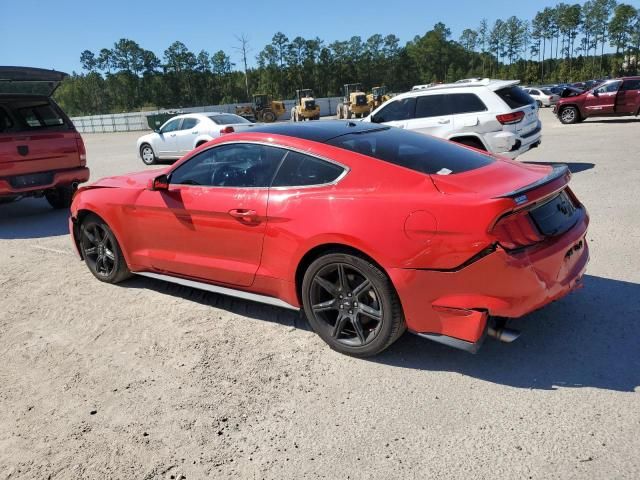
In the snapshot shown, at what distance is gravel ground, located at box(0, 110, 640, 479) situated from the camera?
2648 millimetres

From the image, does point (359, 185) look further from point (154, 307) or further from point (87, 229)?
point (87, 229)

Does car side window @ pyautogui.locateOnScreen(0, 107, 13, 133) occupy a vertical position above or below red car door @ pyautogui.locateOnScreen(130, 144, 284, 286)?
above

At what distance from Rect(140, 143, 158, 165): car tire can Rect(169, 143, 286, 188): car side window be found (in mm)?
13959

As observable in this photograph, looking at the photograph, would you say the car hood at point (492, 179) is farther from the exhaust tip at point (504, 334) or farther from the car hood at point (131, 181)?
the car hood at point (131, 181)

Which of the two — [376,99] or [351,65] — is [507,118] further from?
[351,65]

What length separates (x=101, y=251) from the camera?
541 centimetres

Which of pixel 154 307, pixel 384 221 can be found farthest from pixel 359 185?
pixel 154 307

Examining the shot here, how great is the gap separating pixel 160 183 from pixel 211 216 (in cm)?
72

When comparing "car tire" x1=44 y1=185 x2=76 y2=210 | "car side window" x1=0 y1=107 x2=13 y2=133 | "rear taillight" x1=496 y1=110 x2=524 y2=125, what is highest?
"car side window" x1=0 y1=107 x2=13 y2=133

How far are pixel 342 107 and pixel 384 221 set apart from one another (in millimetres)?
40485

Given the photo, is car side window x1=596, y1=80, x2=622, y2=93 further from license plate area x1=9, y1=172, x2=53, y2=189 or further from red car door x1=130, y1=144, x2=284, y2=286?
red car door x1=130, y1=144, x2=284, y2=286

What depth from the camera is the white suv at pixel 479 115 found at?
9750 mm

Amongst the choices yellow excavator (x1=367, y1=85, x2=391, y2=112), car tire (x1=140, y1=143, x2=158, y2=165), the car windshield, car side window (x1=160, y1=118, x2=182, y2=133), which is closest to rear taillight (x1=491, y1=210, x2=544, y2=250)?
the car windshield

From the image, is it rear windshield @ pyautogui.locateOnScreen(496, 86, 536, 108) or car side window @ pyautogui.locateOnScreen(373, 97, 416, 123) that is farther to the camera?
car side window @ pyautogui.locateOnScreen(373, 97, 416, 123)
